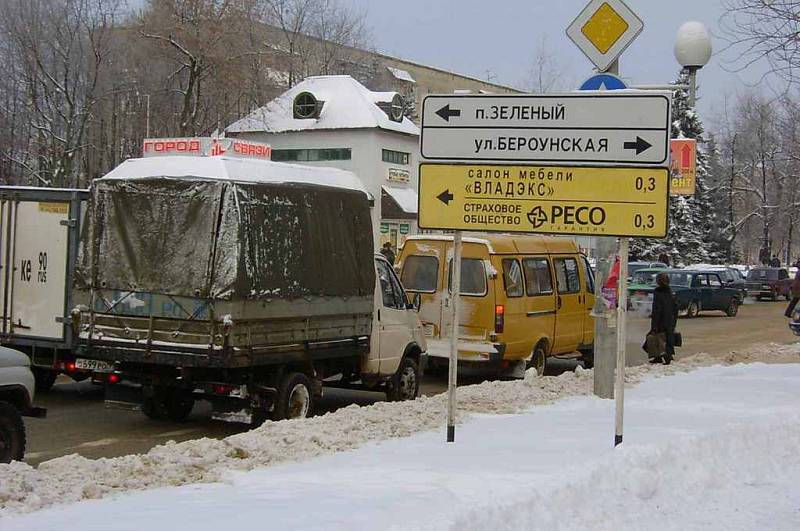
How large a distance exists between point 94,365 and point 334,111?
41.2 meters

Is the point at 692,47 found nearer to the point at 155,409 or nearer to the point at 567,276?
the point at 567,276

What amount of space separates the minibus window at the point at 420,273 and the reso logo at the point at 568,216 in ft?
25.9

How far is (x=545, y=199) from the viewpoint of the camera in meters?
8.66

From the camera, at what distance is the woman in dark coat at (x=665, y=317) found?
18.7 m

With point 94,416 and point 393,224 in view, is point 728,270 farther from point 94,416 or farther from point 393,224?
point 94,416

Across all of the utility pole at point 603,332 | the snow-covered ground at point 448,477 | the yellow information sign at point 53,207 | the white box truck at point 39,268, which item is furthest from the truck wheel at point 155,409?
the utility pole at point 603,332

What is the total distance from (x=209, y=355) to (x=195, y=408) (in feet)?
10.8

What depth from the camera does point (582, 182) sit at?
338 inches

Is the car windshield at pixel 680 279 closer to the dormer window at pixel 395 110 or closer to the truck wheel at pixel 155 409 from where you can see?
the dormer window at pixel 395 110

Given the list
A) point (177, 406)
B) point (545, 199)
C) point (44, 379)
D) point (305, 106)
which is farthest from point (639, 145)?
point (305, 106)

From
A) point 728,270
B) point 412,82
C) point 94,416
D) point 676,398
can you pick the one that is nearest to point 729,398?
point 676,398

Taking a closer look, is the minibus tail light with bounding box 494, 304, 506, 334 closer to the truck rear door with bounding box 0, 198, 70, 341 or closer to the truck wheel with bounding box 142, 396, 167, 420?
the truck wheel with bounding box 142, 396, 167, 420

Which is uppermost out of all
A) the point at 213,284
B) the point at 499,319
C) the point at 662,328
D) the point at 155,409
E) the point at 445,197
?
the point at 445,197

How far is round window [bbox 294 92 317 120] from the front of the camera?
51750 millimetres
